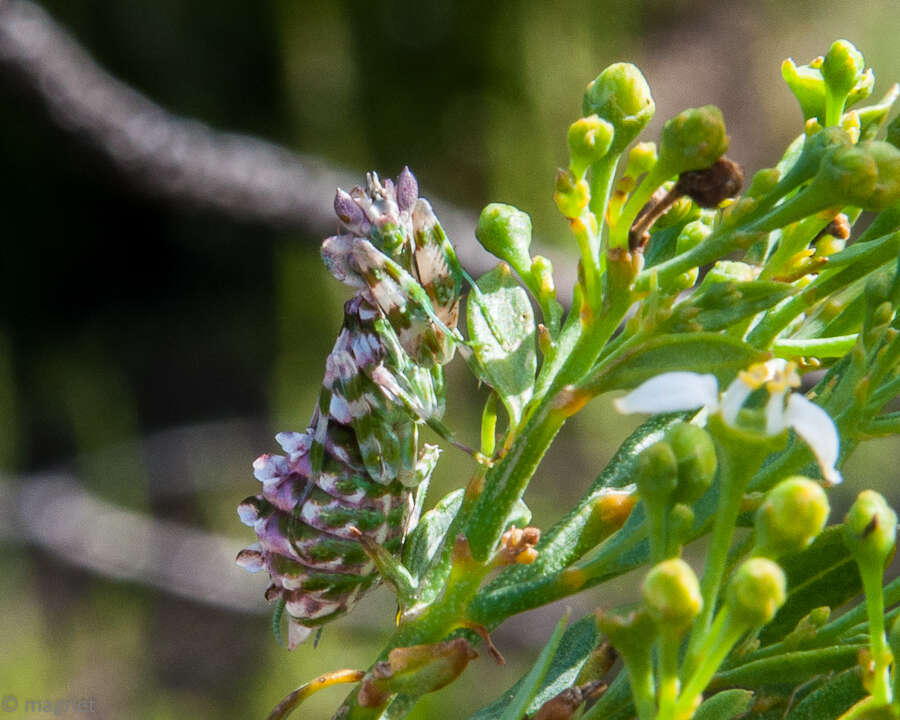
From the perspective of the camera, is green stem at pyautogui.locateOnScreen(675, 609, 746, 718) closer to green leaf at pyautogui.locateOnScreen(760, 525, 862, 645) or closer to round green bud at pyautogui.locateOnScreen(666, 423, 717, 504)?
round green bud at pyautogui.locateOnScreen(666, 423, 717, 504)

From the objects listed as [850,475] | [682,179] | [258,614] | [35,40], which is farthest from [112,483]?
[682,179]

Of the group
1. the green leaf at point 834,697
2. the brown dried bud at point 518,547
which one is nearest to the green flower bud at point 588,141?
the brown dried bud at point 518,547

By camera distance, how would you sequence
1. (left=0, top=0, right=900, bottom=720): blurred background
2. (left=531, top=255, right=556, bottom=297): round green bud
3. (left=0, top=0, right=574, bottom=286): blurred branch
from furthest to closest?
1. (left=0, top=0, right=900, bottom=720): blurred background
2. (left=0, top=0, right=574, bottom=286): blurred branch
3. (left=531, top=255, right=556, bottom=297): round green bud

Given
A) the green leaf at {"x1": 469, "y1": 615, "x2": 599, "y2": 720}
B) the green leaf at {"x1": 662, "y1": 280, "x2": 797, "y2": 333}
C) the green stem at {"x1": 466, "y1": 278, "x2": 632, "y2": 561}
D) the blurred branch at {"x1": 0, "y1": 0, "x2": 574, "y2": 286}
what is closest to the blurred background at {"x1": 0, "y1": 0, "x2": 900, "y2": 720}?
the blurred branch at {"x1": 0, "y1": 0, "x2": 574, "y2": 286}

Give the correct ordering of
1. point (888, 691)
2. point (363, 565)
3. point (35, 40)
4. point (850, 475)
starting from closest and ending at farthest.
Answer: point (888, 691) → point (363, 565) → point (35, 40) → point (850, 475)

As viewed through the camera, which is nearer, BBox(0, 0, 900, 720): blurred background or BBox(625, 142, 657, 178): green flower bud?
BBox(625, 142, 657, 178): green flower bud

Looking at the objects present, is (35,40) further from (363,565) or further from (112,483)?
(363,565)

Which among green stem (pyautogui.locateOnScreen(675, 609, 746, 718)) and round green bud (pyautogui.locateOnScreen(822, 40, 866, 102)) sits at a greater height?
round green bud (pyautogui.locateOnScreen(822, 40, 866, 102))
